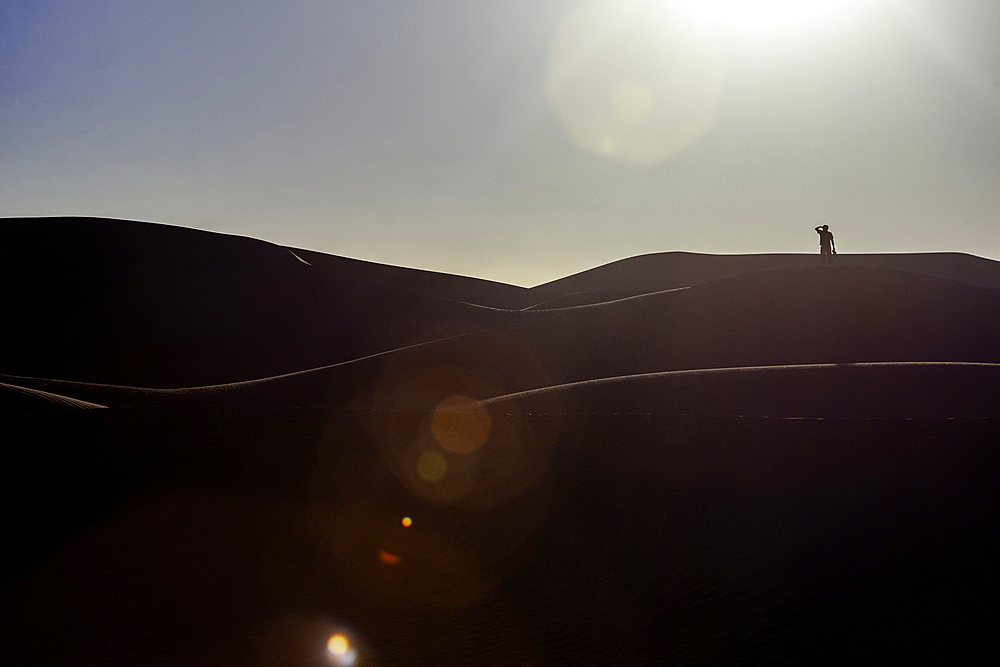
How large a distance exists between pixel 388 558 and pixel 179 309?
36.3 m

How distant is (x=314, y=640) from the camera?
6.50 meters

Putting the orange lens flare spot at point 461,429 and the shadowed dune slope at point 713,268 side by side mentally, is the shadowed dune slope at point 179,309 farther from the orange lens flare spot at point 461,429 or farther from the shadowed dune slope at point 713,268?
the shadowed dune slope at point 713,268

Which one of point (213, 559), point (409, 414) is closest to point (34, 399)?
point (409, 414)

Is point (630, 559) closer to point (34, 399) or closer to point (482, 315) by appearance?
point (34, 399)

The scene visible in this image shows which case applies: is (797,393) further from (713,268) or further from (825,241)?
(713,268)

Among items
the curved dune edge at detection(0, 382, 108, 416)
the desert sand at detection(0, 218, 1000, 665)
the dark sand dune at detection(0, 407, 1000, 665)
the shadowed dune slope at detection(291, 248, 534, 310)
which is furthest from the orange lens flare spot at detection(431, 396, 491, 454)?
the shadowed dune slope at detection(291, 248, 534, 310)

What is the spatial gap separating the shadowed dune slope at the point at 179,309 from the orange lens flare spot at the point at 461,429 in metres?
25.3

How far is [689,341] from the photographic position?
28.6 meters

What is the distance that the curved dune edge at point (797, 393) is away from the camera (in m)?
17.4

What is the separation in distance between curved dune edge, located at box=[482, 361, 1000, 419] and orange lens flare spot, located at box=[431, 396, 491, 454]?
5.81m

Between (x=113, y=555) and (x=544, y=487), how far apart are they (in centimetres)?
507

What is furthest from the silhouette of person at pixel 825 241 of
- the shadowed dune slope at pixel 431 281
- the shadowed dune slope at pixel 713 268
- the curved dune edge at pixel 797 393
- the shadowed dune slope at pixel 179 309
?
the shadowed dune slope at pixel 713 268

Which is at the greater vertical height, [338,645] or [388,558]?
[388,558]

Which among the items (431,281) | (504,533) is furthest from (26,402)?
(431,281)
